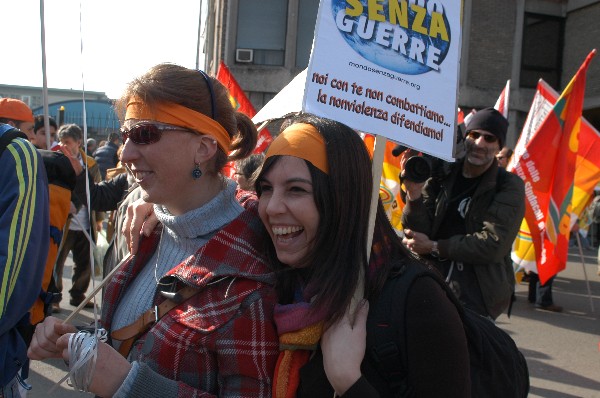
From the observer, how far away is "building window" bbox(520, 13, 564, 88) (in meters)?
20.8

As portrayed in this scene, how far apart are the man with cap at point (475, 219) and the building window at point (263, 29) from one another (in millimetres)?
15450

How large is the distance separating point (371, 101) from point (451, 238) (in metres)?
2.22

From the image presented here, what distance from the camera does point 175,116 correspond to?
6.82 ft

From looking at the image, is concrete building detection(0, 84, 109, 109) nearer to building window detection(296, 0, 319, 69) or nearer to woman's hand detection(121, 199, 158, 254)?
woman's hand detection(121, 199, 158, 254)

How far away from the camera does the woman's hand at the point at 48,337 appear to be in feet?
6.51

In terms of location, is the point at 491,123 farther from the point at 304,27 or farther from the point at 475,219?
the point at 304,27

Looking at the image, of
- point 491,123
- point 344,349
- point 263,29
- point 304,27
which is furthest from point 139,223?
point 263,29

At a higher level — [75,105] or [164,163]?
[75,105]

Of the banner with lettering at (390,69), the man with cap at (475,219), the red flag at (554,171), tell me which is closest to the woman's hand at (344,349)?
the banner with lettering at (390,69)

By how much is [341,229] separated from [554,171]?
6.07 m

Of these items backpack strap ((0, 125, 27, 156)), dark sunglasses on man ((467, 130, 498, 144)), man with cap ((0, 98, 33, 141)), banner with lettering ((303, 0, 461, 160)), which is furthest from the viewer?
man with cap ((0, 98, 33, 141))

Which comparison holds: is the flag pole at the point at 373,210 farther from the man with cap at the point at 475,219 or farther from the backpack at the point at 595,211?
the backpack at the point at 595,211

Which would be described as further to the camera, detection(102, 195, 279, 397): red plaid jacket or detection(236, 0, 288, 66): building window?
detection(236, 0, 288, 66): building window

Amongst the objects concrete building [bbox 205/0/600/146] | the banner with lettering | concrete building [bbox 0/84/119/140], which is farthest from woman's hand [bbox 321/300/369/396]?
→ concrete building [bbox 205/0/600/146]
